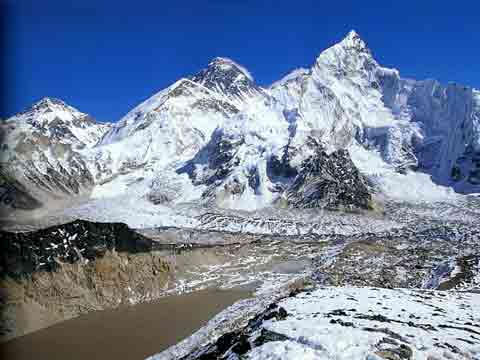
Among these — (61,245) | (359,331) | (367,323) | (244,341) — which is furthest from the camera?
(61,245)

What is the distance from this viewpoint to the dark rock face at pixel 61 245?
49875 millimetres

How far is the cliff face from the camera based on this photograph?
47.0 metres

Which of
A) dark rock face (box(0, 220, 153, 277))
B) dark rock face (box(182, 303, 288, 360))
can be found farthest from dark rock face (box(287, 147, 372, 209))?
dark rock face (box(182, 303, 288, 360))

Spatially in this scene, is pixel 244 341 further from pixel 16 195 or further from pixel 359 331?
pixel 16 195

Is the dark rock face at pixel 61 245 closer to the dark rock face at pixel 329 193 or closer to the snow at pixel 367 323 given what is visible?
the snow at pixel 367 323

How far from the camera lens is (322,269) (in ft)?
229

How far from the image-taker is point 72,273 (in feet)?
177

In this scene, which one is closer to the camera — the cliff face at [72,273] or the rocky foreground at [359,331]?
the rocky foreground at [359,331]

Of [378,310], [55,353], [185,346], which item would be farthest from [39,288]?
[378,310]

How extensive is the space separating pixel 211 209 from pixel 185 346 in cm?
15011

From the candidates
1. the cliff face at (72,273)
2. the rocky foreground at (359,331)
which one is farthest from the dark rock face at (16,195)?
the rocky foreground at (359,331)

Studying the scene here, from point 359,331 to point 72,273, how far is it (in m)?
42.9

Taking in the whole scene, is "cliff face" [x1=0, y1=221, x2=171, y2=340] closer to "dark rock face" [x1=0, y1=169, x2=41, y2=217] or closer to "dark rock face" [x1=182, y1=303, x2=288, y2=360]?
"dark rock face" [x1=182, y1=303, x2=288, y2=360]

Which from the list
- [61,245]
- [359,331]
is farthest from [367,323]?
[61,245]
